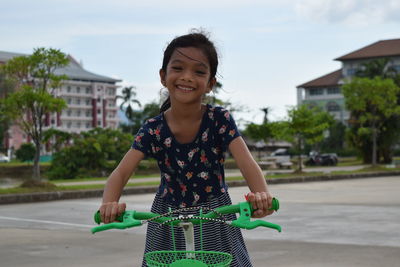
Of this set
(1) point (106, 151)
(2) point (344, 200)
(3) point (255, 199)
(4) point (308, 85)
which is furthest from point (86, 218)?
(4) point (308, 85)

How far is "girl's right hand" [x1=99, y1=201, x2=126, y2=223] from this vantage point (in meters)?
2.62

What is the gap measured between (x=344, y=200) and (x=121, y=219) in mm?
12840

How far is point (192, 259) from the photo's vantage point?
240 cm

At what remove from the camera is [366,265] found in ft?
22.1

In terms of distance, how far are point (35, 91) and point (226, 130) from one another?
1585 cm

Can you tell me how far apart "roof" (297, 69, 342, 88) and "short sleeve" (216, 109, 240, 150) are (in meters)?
105

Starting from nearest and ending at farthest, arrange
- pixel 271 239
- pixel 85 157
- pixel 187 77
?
1. pixel 187 77
2. pixel 271 239
3. pixel 85 157

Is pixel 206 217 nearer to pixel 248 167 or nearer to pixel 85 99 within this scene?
pixel 248 167

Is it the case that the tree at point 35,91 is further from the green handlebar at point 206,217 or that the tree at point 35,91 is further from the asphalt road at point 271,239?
the green handlebar at point 206,217

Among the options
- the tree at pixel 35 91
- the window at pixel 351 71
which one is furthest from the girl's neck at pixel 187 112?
the window at pixel 351 71

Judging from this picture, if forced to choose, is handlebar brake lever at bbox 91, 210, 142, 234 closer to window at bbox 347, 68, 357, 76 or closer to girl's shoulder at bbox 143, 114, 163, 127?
girl's shoulder at bbox 143, 114, 163, 127

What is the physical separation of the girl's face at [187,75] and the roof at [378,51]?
101 metres

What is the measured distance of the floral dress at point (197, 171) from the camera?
127 inches

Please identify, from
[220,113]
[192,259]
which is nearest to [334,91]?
[220,113]
